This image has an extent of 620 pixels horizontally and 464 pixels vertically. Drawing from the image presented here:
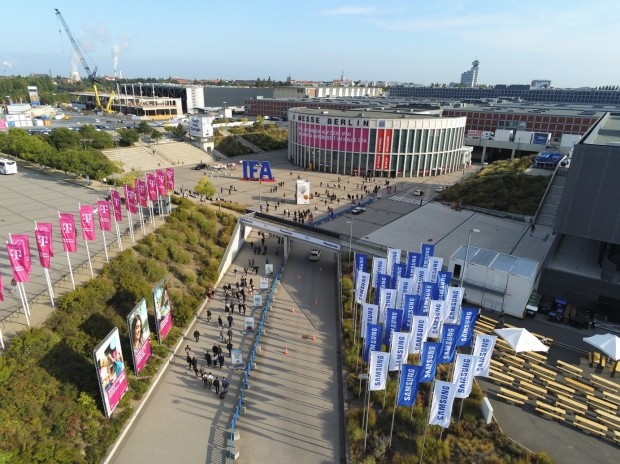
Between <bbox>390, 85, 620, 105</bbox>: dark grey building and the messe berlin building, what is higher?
<bbox>390, 85, 620, 105</bbox>: dark grey building

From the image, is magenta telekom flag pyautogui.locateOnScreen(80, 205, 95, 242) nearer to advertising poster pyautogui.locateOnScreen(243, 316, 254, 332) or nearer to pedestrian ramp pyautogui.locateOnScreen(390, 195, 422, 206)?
advertising poster pyautogui.locateOnScreen(243, 316, 254, 332)

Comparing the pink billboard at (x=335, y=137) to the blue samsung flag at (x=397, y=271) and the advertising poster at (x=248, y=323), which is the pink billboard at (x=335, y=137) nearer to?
the blue samsung flag at (x=397, y=271)

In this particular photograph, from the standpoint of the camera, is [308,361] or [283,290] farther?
[283,290]

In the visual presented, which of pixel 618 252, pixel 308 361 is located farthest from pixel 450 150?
pixel 308 361

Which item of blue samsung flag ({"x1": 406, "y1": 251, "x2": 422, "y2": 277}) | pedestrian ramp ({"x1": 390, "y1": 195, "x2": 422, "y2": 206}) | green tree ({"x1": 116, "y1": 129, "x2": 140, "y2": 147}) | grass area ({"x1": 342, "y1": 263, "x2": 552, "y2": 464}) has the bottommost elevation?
grass area ({"x1": 342, "y1": 263, "x2": 552, "y2": 464})

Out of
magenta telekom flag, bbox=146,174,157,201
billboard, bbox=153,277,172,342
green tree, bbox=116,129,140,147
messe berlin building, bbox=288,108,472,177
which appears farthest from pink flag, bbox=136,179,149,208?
green tree, bbox=116,129,140,147

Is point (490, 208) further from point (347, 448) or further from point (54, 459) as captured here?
point (54, 459)

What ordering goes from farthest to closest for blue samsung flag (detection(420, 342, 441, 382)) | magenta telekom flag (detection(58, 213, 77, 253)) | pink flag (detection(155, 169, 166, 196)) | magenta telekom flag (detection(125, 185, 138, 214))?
pink flag (detection(155, 169, 166, 196))
magenta telekom flag (detection(125, 185, 138, 214))
magenta telekom flag (detection(58, 213, 77, 253))
blue samsung flag (detection(420, 342, 441, 382))
